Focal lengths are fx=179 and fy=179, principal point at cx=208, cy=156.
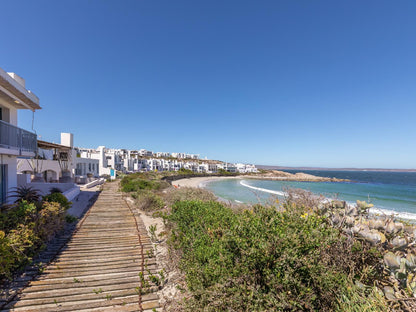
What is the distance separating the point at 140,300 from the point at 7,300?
236cm

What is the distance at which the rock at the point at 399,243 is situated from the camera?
7.43ft

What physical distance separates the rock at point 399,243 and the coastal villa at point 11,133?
10.0 m

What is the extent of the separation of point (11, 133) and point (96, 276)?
251 inches

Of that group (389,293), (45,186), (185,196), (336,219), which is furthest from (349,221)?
(45,186)

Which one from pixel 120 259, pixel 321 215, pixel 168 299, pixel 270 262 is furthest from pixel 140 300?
pixel 321 215

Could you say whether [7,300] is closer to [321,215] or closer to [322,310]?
[322,310]

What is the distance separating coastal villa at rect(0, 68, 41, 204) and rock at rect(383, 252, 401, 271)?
9.88m

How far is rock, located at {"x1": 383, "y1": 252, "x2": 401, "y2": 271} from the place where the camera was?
210 centimetres

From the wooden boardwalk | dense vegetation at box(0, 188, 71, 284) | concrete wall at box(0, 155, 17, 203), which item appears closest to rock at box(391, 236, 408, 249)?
the wooden boardwalk

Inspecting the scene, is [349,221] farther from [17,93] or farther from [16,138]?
[17,93]

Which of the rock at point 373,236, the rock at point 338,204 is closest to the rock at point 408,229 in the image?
the rock at point 373,236

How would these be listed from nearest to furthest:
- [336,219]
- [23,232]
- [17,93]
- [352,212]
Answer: [336,219] < [352,212] < [23,232] < [17,93]

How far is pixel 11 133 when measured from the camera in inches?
259

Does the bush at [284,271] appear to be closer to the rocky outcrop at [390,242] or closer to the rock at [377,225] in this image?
the rocky outcrop at [390,242]
